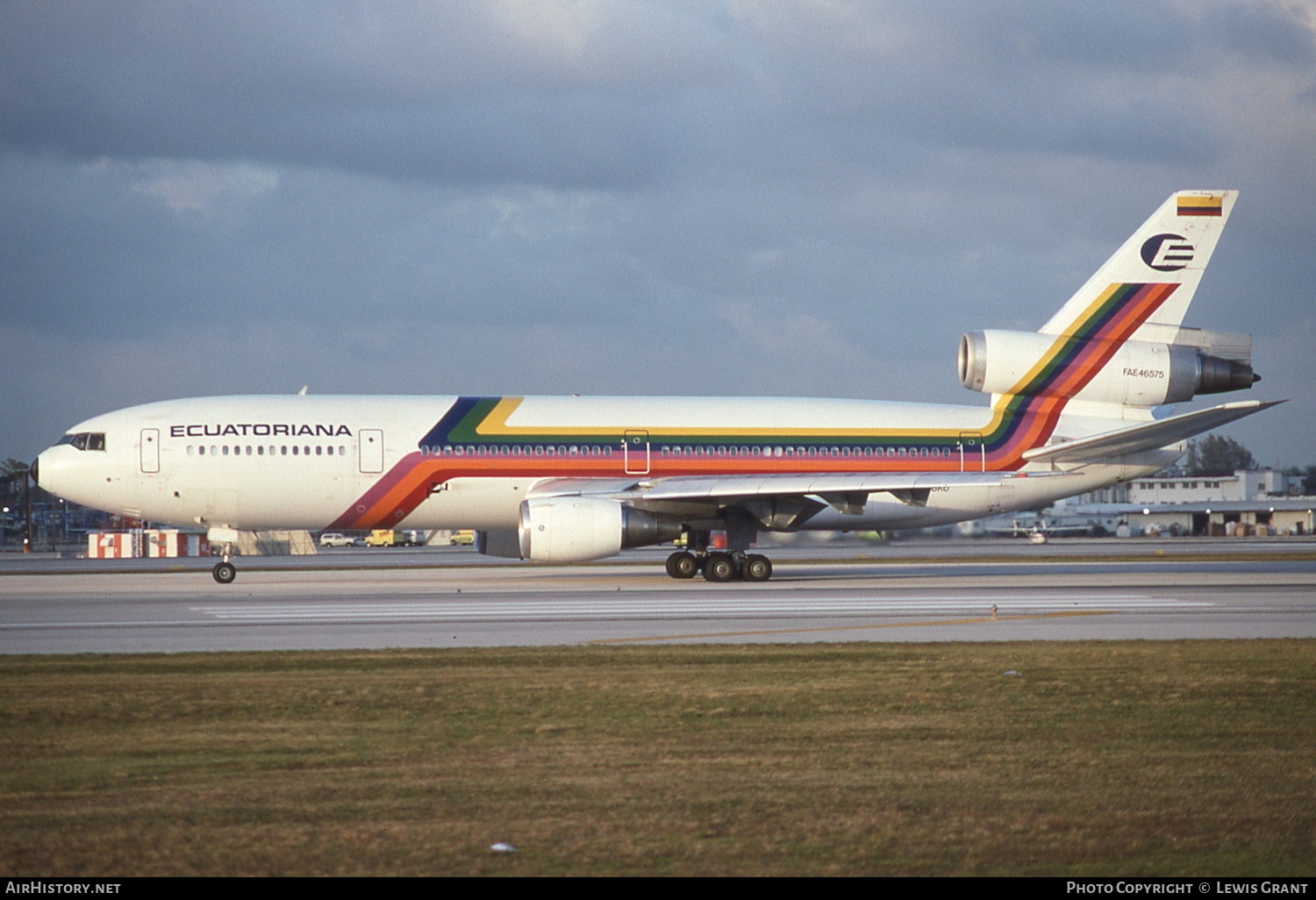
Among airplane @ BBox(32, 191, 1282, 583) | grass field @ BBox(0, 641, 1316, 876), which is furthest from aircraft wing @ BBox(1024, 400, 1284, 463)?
grass field @ BBox(0, 641, 1316, 876)

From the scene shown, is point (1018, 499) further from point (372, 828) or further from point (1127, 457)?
point (372, 828)

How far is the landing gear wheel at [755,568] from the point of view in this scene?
27.5 m

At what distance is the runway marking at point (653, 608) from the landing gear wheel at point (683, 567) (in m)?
5.87

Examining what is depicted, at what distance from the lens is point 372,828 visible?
21.9 ft

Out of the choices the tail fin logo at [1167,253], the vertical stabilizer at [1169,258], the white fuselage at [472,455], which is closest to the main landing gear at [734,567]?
the white fuselage at [472,455]

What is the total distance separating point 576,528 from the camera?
82.4 feet

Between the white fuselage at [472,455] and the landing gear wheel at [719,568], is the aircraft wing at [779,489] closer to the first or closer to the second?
the white fuselage at [472,455]

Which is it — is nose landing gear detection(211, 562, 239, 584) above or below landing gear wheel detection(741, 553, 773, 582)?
above

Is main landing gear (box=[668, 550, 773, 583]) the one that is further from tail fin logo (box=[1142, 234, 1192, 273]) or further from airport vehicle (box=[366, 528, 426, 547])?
airport vehicle (box=[366, 528, 426, 547])

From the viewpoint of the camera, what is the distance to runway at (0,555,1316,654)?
1623 cm

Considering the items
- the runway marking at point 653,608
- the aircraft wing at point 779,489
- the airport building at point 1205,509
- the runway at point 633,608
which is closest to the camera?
the runway at point 633,608

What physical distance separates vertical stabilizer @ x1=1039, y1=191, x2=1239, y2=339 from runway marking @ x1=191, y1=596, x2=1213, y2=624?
10126mm

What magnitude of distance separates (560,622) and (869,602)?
6228 millimetres

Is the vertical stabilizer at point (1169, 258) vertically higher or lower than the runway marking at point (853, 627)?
higher
